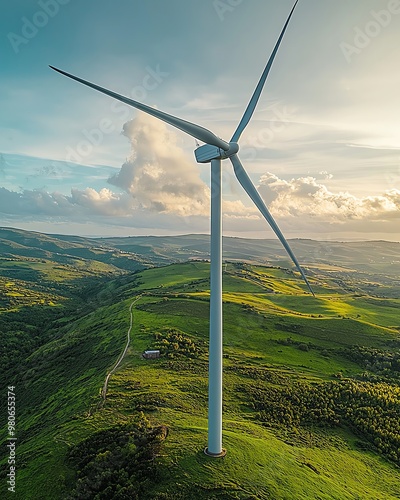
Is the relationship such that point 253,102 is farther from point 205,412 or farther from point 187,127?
point 205,412

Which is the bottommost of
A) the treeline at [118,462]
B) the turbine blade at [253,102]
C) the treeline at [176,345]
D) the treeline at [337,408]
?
the treeline at [337,408]

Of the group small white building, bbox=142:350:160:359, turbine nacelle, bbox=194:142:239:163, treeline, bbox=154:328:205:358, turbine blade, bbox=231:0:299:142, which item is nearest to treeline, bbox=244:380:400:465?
treeline, bbox=154:328:205:358

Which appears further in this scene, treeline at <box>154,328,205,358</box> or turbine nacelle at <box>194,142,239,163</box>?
treeline at <box>154,328,205,358</box>

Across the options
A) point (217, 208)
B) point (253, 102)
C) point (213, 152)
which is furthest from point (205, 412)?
point (253, 102)

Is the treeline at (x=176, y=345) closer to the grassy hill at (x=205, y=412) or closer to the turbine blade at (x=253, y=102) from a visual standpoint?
the grassy hill at (x=205, y=412)

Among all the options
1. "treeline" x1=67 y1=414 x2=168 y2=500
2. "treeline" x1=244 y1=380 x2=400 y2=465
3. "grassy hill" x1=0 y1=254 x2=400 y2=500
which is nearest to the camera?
"treeline" x1=67 y1=414 x2=168 y2=500

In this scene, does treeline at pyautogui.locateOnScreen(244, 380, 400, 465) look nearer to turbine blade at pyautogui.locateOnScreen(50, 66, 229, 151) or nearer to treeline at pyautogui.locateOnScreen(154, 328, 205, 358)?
treeline at pyautogui.locateOnScreen(154, 328, 205, 358)

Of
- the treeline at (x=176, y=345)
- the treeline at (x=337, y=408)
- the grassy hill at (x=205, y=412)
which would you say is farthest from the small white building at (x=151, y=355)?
the treeline at (x=337, y=408)
